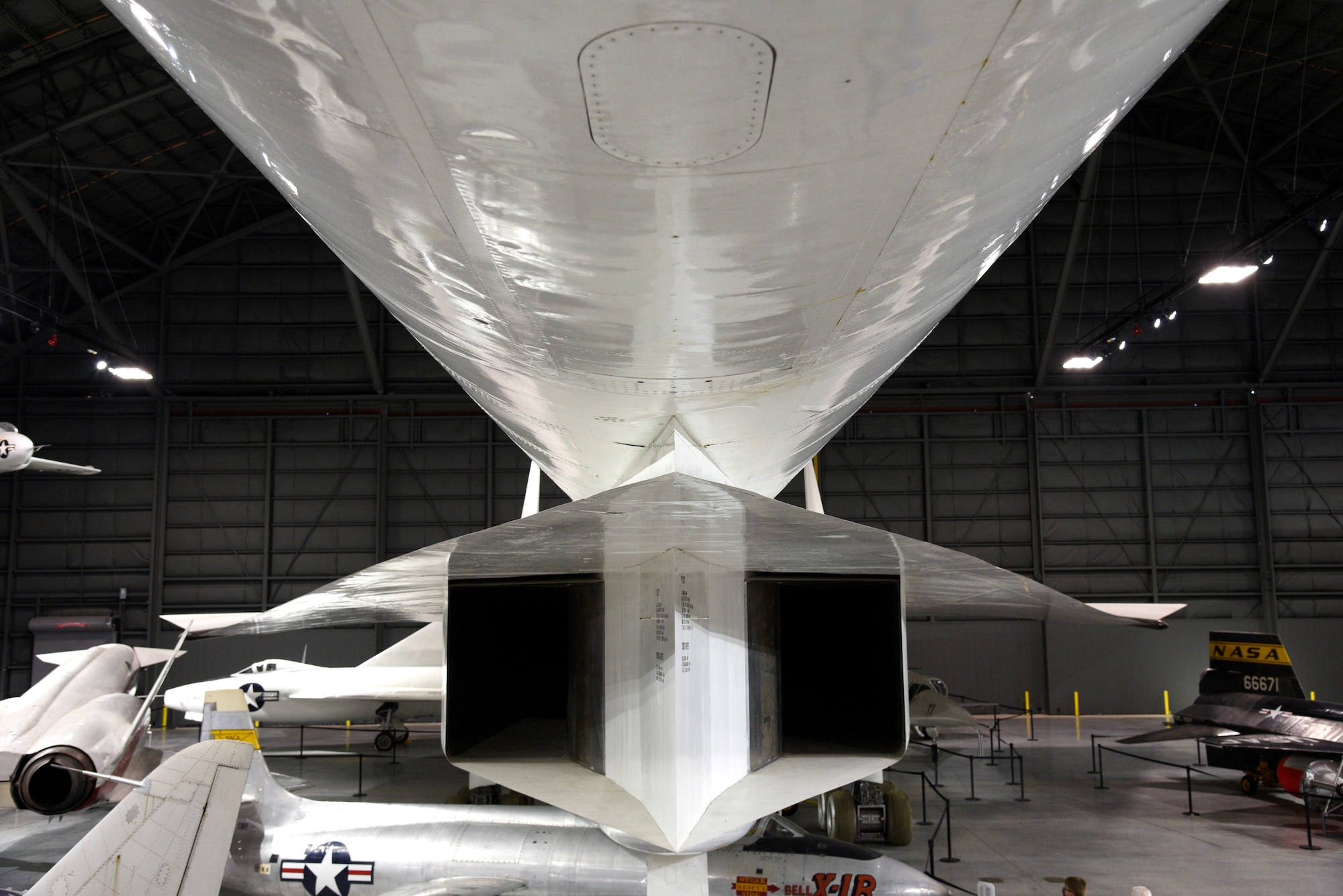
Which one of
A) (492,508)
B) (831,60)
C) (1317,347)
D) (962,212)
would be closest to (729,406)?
(962,212)

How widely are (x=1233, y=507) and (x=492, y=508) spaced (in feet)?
64.9

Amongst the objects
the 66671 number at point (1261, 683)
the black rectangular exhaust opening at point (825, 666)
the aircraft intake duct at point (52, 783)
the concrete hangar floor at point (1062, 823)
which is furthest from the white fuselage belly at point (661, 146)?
the 66671 number at point (1261, 683)

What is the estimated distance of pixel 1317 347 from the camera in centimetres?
2264

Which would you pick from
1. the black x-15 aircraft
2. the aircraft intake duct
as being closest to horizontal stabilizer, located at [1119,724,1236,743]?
the black x-15 aircraft

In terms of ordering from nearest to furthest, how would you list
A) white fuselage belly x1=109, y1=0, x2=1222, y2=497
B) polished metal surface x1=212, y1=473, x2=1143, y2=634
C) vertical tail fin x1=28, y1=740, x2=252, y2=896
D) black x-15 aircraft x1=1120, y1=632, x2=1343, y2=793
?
white fuselage belly x1=109, y1=0, x2=1222, y2=497 < polished metal surface x1=212, y1=473, x2=1143, y2=634 < vertical tail fin x1=28, y1=740, x2=252, y2=896 < black x-15 aircraft x1=1120, y1=632, x2=1343, y2=793

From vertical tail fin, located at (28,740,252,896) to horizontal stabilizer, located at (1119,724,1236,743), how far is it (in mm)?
12659

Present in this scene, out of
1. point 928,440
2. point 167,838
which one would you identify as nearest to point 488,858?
point 167,838

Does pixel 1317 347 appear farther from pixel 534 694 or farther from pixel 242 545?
pixel 242 545

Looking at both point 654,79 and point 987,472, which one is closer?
point 654,79

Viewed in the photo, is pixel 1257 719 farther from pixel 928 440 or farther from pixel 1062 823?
pixel 928 440

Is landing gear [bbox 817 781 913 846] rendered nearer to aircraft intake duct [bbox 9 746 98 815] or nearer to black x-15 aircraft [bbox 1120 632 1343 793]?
black x-15 aircraft [bbox 1120 632 1343 793]

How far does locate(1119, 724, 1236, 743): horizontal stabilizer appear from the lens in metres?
13.4

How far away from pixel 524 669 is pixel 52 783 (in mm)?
7103

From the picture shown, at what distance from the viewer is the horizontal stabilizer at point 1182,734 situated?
13406 millimetres
